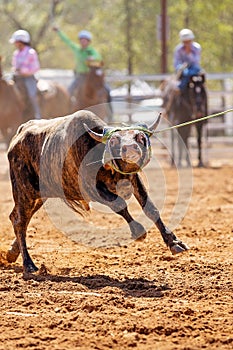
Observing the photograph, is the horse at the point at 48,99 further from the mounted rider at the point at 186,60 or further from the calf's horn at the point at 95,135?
the calf's horn at the point at 95,135

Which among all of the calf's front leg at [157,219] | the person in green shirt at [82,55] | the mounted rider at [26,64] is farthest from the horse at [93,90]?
the calf's front leg at [157,219]

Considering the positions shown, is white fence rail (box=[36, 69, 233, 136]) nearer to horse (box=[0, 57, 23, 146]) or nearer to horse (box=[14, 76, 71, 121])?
horse (box=[14, 76, 71, 121])

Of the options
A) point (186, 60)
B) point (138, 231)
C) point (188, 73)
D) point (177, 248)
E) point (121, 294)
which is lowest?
point (121, 294)

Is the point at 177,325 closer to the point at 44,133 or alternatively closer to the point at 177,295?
the point at 177,295

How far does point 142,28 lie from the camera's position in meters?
29.3

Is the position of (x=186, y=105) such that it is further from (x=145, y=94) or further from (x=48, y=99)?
(x=145, y=94)

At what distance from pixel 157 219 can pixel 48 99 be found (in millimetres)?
12228

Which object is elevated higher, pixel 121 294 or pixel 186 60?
pixel 186 60

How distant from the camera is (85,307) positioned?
545 centimetres

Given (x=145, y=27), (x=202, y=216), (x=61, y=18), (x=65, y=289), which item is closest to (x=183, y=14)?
(x=145, y=27)

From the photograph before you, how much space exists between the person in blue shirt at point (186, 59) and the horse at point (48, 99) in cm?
305

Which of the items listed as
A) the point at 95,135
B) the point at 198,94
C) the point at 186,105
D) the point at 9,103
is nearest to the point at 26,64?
the point at 9,103

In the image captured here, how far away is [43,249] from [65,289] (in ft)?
6.36

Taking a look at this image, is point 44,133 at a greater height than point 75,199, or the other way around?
point 44,133
